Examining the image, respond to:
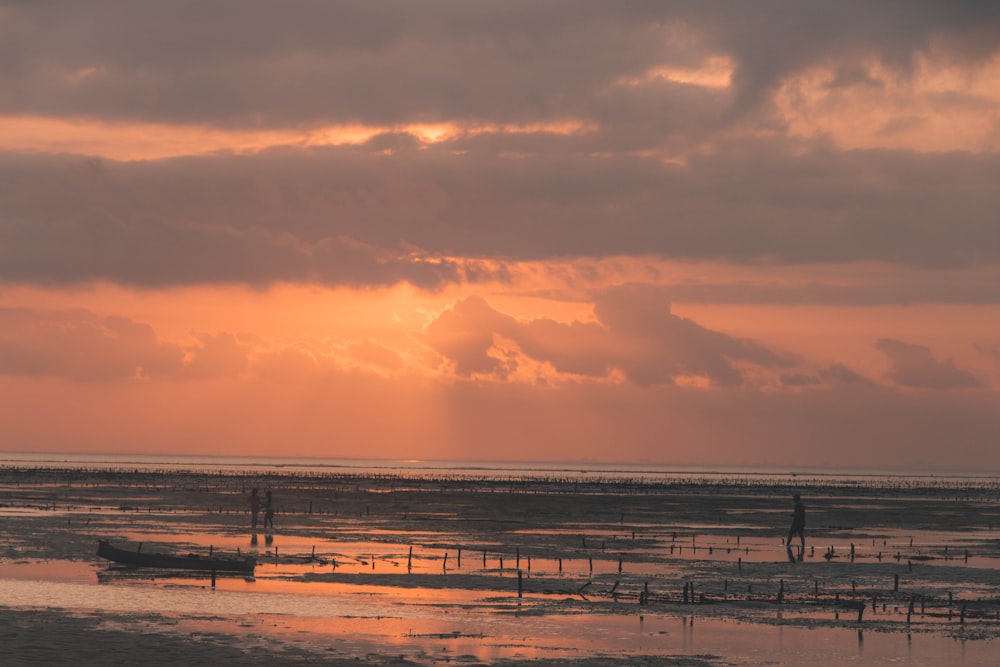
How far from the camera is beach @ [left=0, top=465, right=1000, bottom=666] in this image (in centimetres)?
3384

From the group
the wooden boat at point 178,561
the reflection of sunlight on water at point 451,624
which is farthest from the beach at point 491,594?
the wooden boat at point 178,561

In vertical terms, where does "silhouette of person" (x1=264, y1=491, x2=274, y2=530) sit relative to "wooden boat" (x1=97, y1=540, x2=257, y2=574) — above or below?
above

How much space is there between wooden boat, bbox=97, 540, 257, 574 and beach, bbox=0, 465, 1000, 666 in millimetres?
704

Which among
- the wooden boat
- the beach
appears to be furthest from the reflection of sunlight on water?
the wooden boat

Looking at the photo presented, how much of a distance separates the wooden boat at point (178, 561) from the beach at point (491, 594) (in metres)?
0.70

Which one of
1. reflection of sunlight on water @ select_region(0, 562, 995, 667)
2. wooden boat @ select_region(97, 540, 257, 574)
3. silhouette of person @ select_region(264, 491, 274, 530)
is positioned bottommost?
reflection of sunlight on water @ select_region(0, 562, 995, 667)

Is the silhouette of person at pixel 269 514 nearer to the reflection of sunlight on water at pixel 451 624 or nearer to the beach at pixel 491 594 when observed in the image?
the beach at pixel 491 594

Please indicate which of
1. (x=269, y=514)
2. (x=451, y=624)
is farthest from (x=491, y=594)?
(x=269, y=514)

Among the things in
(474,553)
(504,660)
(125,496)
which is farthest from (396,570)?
(125,496)

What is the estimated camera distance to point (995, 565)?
193ft

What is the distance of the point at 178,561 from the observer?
49.9 meters

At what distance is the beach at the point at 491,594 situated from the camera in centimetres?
3384

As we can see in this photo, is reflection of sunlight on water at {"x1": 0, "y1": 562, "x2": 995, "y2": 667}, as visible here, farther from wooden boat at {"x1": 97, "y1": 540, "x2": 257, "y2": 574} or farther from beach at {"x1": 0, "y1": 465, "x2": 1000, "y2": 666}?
wooden boat at {"x1": 97, "y1": 540, "x2": 257, "y2": 574}

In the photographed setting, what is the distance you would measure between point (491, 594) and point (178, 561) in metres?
12.9
